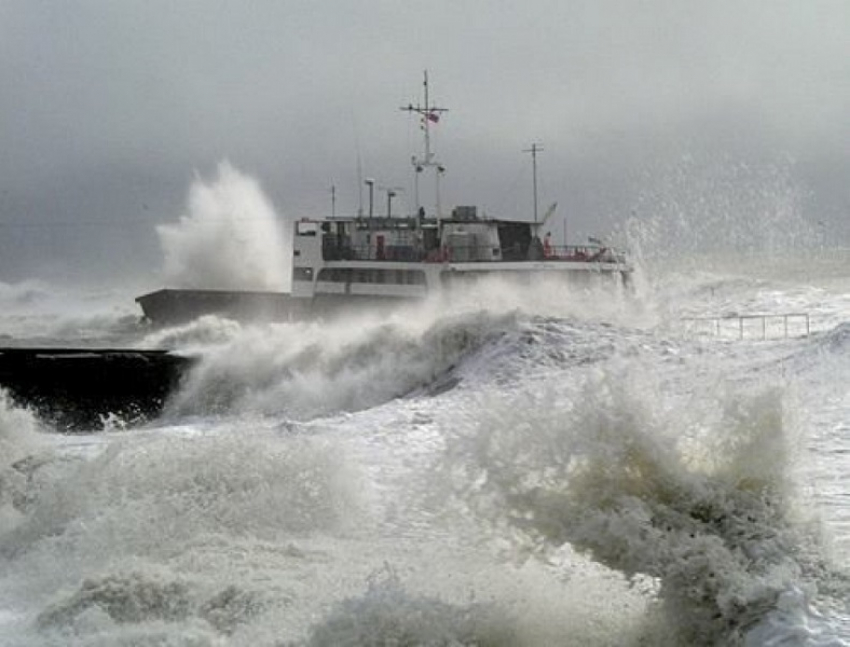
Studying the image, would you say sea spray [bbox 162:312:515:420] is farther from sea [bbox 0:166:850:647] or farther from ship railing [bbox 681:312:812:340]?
sea [bbox 0:166:850:647]

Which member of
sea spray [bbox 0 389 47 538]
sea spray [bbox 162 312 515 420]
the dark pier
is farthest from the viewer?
sea spray [bbox 162 312 515 420]

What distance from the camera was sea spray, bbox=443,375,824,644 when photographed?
5750mm

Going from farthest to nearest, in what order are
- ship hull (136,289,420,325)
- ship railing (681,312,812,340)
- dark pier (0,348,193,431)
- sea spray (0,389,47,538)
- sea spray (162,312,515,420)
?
ship hull (136,289,420,325) → ship railing (681,312,812,340) → sea spray (162,312,515,420) → dark pier (0,348,193,431) → sea spray (0,389,47,538)

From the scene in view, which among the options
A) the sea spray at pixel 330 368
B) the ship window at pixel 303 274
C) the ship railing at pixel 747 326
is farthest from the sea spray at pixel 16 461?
the ship window at pixel 303 274

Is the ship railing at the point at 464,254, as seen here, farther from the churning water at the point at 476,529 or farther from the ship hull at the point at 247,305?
the churning water at the point at 476,529

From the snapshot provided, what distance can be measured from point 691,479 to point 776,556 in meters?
0.86

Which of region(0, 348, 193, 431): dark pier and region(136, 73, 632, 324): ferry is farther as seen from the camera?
region(136, 73, 632, 324): ferry

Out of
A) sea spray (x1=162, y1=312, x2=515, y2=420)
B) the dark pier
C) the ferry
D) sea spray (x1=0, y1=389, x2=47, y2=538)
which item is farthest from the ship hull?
sea spray (x1=0, y1=389, x2=47, y2=538)

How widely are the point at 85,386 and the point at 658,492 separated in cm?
1731

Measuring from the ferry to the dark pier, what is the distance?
35.9 feet

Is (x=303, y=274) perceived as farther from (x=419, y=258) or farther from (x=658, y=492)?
(x=658, y=492)

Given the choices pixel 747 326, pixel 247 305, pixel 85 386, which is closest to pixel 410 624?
pixel 85 386

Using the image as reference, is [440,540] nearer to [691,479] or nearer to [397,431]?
[691,479]

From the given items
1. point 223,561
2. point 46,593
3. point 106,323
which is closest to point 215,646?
point 223,561
